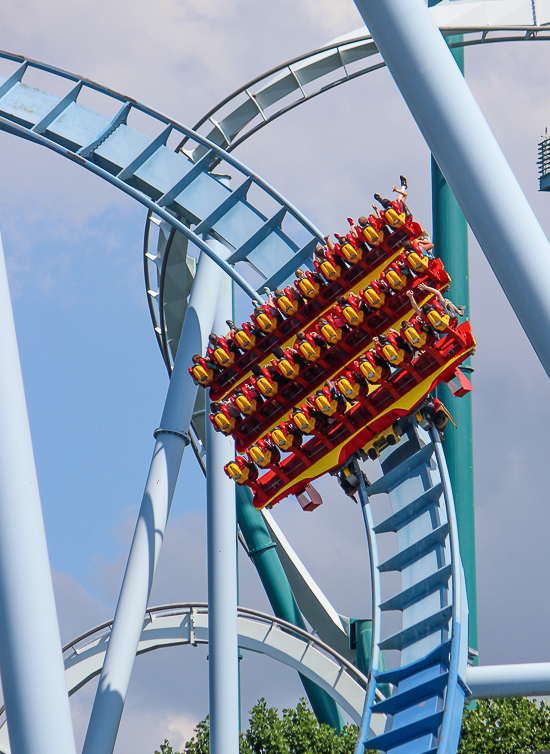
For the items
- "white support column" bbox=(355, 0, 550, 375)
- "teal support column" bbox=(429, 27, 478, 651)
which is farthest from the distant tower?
"white support column" bbox=(355, 0, 550, 375)

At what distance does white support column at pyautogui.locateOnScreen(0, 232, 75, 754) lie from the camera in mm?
4180

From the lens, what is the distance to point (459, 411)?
32.5 feet

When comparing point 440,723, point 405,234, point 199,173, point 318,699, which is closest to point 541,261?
point 440,723

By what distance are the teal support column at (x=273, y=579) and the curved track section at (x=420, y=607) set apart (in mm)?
4086

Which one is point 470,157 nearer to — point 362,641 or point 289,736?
point 289,736

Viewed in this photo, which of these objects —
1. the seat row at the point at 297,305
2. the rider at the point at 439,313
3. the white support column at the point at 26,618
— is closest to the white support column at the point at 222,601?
the seat row at the point at 297,305

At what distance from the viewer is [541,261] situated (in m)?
4.24

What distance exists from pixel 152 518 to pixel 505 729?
305 cm

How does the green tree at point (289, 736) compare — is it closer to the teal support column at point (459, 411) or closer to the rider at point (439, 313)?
the teal support column at point (459, 411)

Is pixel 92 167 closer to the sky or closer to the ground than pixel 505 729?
closer to the sky

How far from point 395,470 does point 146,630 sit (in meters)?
5.13

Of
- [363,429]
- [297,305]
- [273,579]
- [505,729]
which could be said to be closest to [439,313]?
[363,429]

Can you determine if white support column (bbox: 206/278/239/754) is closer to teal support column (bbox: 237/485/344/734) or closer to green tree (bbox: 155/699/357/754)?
green tree (bbox: 155/699/357/754)

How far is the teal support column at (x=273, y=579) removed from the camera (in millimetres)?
10828
